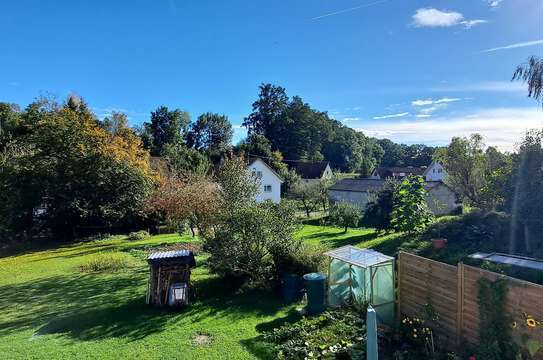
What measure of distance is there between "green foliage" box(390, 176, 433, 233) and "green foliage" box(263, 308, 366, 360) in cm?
635

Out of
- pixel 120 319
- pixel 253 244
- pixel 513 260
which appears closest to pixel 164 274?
pixel 120 319

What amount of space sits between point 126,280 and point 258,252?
5256 millimetres

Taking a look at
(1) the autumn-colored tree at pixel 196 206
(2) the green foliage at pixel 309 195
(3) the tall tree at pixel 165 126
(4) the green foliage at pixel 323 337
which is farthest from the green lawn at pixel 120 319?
(3) the tall tree at pixel 165 126

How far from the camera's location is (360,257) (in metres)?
8.25

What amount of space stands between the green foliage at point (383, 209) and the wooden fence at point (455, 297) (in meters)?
10.4

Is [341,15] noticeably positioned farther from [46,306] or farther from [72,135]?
[72,135]

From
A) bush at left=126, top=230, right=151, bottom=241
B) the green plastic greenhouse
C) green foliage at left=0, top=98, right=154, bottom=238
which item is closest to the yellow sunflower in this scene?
the green plastic greenhouse

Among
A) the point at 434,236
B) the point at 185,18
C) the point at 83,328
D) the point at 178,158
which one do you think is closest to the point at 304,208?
the point at 178,158

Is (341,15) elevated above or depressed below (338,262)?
above

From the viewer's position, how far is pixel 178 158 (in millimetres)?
44250

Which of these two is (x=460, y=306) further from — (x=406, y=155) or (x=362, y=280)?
(x=406, y=155)

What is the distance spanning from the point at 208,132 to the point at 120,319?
6222 centimetres

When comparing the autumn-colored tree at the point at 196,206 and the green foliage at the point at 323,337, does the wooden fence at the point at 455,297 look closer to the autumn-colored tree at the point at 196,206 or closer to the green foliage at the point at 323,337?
the green foliage at the point at 323,337

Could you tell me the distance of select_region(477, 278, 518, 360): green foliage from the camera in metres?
5.27
